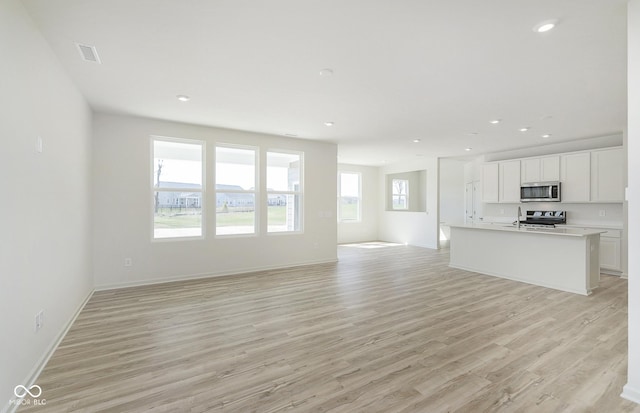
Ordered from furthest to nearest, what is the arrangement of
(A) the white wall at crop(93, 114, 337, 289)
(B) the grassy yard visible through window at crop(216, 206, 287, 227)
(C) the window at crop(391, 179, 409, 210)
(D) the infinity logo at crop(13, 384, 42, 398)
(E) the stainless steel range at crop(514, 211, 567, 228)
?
1. (C) the window at crop(391, 179, 409, 210)
2. (E) the stainless steel range at crop(514, 211, 567, 228)
3. (B) the grassy yard visible through window at crop(216, 206, 287, 227)
4. (A) the white wall at crop(93, 114, 337, 289)
5. (D) the infinity logo at crop(13, 384, 42, 398)

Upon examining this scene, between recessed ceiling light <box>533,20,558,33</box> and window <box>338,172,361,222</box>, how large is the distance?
25.0 feet

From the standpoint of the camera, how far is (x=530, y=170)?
6754 mm

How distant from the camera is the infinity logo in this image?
197 centimetres

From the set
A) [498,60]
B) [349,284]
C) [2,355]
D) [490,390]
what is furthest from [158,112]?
[490,390]

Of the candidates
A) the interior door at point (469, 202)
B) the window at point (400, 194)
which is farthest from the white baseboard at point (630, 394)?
the window at point (400, 194)

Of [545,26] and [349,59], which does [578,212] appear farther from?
[349,59]

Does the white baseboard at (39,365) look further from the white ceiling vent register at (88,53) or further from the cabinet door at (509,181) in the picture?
the cabinet door at (509,181)

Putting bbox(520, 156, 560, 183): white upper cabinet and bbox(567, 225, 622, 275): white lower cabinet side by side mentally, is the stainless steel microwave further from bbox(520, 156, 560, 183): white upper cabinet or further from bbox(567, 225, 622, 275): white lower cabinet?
bbox(567, 225, 622, 275): white lower cabinet

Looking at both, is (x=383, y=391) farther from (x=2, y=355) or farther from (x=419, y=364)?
(x=2, y=355)

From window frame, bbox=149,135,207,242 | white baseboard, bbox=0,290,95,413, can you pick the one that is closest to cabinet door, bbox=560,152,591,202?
window frame, bbox=149,135,207,242

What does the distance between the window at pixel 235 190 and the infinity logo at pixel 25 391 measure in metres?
3.49

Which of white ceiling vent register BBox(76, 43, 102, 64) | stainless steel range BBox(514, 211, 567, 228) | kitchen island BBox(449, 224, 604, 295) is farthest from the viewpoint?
stainless steel range BBox(514, 211, 567, 228)

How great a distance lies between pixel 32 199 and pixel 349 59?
2879 millimetres

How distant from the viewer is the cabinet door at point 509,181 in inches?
276
